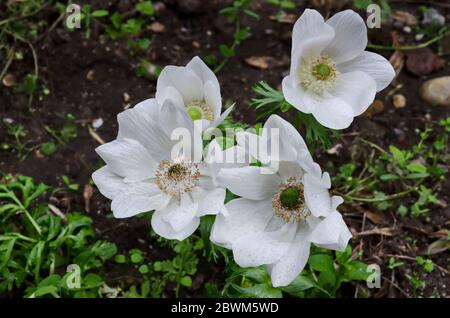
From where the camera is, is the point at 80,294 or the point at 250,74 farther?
the point at 250,74

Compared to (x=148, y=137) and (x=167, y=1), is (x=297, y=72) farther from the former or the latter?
(x=167, y=1)

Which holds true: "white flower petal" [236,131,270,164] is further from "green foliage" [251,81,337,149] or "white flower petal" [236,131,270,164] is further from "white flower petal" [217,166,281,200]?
"green foliage" [251,81,337,149]

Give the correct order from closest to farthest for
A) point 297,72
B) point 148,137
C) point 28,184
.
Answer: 1. point 148,137
2. point 297,72
3. point 28,184

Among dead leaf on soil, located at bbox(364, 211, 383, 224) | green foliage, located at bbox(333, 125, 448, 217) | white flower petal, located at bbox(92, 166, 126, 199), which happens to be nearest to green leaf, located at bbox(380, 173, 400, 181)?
green foliage, located at bbox(333, 125, 448, 217)

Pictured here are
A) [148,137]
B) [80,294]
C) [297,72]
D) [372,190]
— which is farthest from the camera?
[372,190]

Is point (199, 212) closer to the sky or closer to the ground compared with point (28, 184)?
closer to the ground

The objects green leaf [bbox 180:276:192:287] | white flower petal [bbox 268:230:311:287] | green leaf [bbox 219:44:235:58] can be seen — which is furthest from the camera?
green leaf [bbox 219:44:235:58]

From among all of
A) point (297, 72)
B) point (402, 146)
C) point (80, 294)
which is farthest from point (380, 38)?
point (80, 294)
